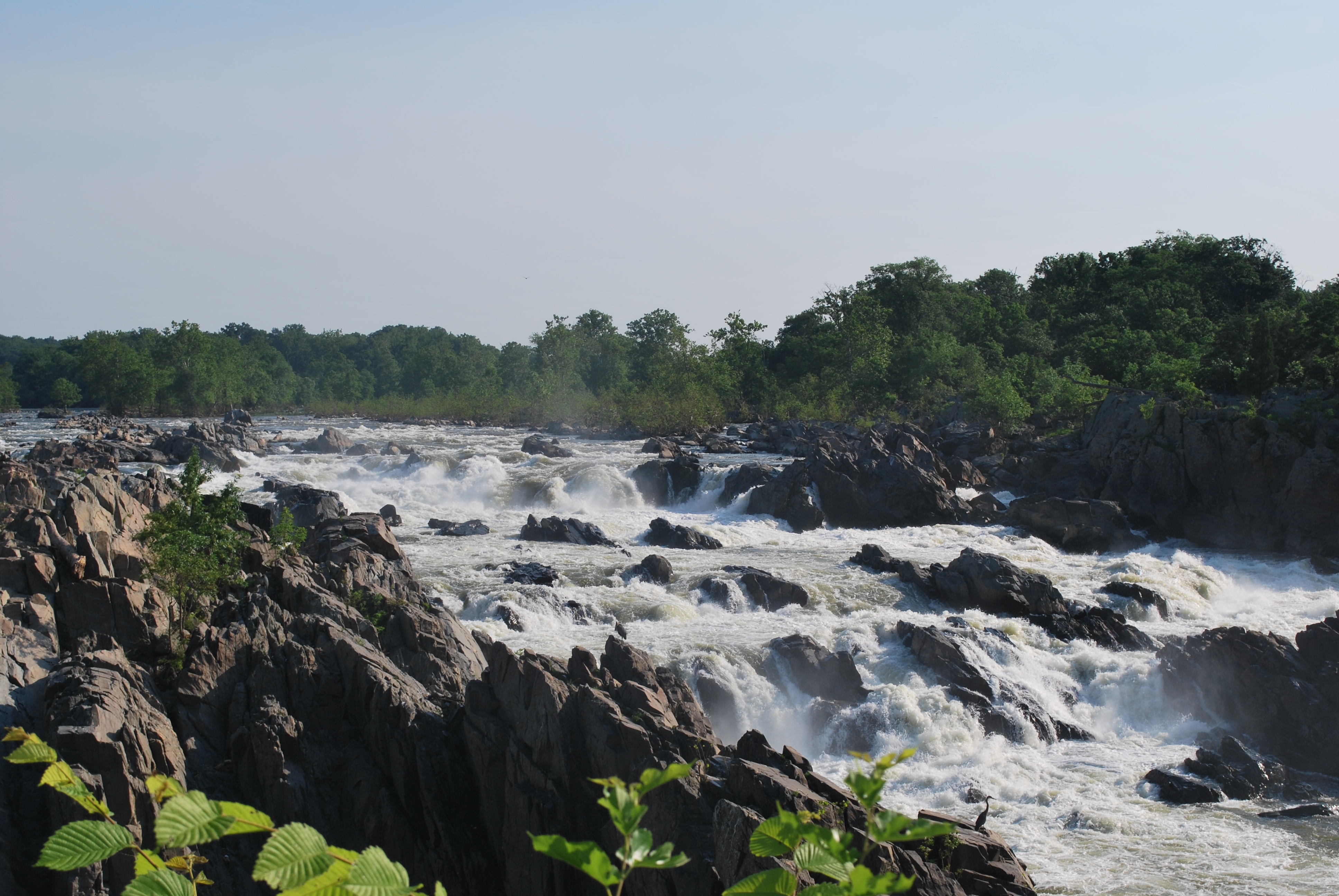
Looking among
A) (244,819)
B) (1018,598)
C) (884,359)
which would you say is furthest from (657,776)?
(884,359)

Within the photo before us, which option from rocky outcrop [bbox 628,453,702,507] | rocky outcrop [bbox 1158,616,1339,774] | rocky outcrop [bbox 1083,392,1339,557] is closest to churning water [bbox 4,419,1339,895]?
rocky outcrop [bbox 1158,616,1339,774]

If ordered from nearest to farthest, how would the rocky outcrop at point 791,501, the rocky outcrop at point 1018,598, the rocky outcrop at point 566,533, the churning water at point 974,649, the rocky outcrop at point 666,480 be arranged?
the churning water at point 974,649 < the rocky outcrop at point 1018,598 < the rocky outcrop at point 566,533 < the rocky outcrop at point 791,501 < the rocky outcrop at point 666,480

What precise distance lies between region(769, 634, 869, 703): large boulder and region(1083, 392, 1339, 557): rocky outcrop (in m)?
17.7

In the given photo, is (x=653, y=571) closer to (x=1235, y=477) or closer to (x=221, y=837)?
(x=1235, y=477)

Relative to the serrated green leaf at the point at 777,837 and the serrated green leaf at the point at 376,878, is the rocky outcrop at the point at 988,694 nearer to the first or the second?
the serrated green leaf at the point at 777,837

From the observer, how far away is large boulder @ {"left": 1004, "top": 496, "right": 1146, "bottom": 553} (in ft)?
88.4

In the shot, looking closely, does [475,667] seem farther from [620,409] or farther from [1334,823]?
[620,409]

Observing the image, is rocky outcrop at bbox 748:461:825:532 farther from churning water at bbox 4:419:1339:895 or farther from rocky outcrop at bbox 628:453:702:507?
rocky outcrop at bbox 628:453:702:507

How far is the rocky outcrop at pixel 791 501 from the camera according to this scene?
1188 inches

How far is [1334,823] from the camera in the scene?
12.3 metres

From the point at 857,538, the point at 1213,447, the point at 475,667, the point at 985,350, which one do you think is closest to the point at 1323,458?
the point at 1213,447

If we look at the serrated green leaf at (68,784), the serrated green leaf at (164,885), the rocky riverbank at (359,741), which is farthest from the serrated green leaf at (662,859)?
the rocky riverbank at (359,741)

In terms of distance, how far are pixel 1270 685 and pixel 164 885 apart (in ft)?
58.0

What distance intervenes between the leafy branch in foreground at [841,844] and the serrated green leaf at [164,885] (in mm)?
1317
